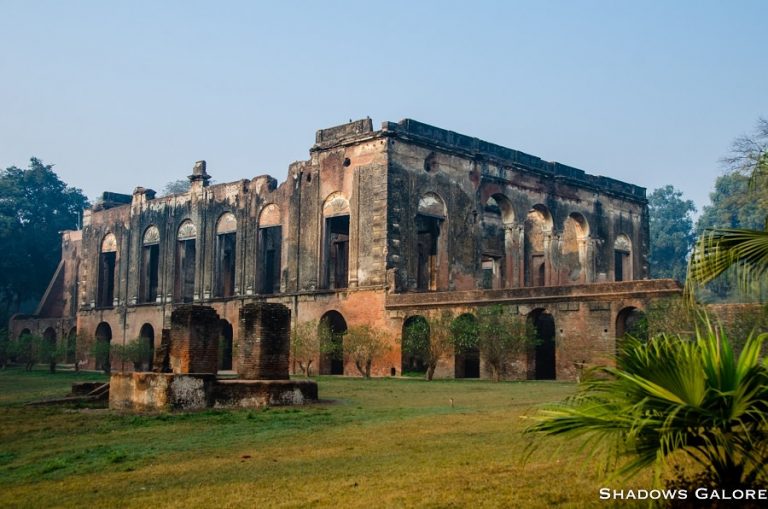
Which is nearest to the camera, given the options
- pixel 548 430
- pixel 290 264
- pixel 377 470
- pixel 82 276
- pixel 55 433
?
pixel 548 430

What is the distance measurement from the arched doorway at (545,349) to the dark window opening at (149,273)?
1799 cm

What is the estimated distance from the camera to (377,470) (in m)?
6.55

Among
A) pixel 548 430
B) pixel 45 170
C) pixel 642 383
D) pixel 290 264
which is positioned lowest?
pixel 548 430

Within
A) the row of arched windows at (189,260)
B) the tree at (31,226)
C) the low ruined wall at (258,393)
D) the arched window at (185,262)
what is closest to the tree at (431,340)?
the row of arched windows at (189,260)

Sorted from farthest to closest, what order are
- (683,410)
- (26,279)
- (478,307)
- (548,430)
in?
1. (26,279)
2. (478,307)
3. (548,430)
4. (683,410)

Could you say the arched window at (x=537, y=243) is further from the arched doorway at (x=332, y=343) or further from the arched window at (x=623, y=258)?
the arched doorway at (x=332, y=343)

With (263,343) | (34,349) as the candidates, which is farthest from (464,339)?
(34,349)

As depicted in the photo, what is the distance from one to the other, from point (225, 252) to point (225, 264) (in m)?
0.49

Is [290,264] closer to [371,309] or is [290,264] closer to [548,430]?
[371,309]

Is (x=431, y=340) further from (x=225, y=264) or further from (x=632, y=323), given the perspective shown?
(x=225, y=264)

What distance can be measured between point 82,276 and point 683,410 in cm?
3852

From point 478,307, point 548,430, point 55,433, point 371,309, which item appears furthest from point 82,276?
point 548,430

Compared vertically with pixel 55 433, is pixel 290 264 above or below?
above

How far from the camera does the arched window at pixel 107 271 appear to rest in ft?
125
